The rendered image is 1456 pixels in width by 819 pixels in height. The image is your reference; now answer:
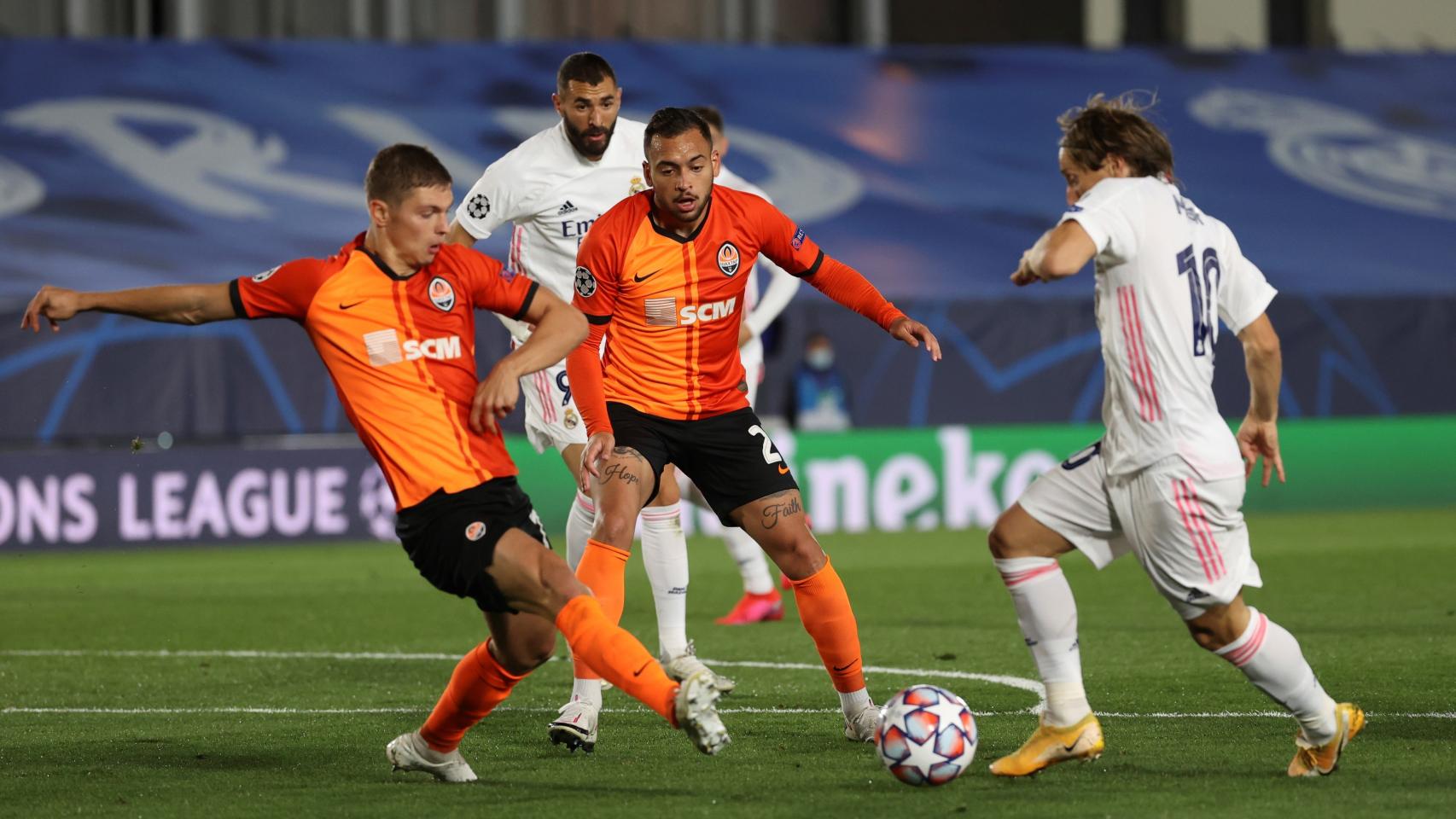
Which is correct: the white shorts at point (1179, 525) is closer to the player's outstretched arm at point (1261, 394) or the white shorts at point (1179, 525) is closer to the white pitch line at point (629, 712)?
the player's outstretched arm at point (1261, 394)

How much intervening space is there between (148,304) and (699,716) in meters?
1.82

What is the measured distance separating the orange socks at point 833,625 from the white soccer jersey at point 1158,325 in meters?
1.17

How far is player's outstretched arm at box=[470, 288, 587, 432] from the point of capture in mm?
5020

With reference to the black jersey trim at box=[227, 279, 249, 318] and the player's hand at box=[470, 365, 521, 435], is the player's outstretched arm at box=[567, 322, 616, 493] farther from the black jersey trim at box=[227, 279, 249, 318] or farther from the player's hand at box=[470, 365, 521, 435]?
the black jersey trim at box=[227, 279, 249, 318]

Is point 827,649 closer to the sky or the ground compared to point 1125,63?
closer to the ground

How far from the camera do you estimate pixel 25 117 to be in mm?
19875

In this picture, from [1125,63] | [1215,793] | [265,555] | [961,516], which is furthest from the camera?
[1125,63]

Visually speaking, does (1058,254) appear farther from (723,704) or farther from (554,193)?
(554,193)

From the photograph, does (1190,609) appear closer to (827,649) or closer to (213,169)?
(827,649)

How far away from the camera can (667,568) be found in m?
7.24

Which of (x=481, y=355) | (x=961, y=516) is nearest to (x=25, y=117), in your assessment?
(x=481, y=355)

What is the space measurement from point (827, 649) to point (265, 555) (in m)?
9.71

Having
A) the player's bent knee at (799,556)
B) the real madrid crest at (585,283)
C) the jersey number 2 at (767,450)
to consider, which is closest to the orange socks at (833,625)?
the player's bent knee at (799,556)

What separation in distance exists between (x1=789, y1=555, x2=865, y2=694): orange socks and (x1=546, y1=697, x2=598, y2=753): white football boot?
0.75 meters
